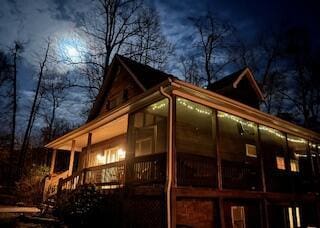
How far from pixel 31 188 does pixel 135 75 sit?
13235mm

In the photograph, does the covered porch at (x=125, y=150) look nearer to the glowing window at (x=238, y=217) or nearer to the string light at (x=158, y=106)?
the string light at (x=158, y=106)

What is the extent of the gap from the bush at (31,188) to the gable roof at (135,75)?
6961 millimetres

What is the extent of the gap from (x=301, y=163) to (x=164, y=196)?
46.4 feet

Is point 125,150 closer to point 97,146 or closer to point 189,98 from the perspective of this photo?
point 189,98

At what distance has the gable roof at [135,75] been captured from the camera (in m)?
14.4

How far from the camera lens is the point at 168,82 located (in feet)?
26.0

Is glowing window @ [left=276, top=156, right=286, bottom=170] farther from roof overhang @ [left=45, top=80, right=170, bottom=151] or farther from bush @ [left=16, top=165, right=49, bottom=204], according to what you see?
bush @ [left=16, top=165, right=49, bottom=204]

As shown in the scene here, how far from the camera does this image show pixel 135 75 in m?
14.9

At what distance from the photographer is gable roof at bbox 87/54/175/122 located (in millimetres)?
14373

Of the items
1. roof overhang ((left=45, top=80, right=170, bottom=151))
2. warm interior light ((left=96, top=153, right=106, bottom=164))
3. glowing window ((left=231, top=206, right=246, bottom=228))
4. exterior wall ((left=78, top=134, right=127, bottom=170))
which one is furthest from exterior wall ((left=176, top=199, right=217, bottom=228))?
warm interior light ((left=96, top=153, right=106, bottom=164))

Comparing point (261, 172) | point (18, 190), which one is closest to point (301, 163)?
point (261, 172)

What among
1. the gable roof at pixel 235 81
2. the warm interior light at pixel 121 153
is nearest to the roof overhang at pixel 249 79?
the gable roof at pixel 235 81

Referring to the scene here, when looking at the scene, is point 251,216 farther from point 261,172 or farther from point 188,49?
point 188,49

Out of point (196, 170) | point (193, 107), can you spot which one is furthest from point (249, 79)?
point (196, 170)
